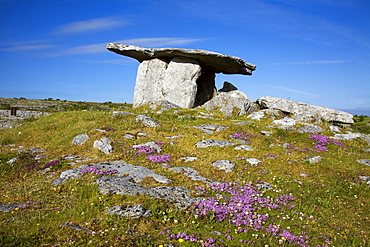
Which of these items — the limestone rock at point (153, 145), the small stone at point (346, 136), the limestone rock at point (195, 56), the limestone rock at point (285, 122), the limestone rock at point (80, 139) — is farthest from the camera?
the limestone rock at point (195, 56)

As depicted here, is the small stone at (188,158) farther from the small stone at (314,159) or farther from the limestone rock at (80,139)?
the limestone rock at (80,139)

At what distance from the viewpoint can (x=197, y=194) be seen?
1066 centimetres

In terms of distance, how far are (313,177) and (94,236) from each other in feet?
34.3

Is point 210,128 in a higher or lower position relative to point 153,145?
higher

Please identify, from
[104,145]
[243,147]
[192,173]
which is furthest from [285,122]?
[104,145]

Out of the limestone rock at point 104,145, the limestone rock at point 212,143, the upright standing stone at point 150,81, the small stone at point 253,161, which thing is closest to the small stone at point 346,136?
the limestone rock at point 212,143

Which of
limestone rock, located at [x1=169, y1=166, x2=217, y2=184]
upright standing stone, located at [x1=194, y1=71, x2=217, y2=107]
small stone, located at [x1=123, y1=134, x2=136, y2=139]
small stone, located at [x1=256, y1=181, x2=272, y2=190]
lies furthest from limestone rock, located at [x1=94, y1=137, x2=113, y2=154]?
upright standing stone, located at [x1=194, y1=71, x2=217, y2=107]

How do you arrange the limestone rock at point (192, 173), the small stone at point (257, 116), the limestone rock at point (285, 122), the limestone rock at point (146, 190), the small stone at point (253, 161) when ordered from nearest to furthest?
the limestone rock at point (146, 190) < the limestone rock at point (192, 173) < the small stone at point (253, 161) < the limestone rock at point (285, 122) < the small stone at point (257, 116)

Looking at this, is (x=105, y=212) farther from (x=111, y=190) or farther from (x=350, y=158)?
(x=350, y=158)

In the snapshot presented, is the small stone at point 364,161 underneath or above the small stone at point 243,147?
underneath

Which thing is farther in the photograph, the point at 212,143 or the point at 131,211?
the point at 212,143

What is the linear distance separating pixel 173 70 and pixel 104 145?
709 inches

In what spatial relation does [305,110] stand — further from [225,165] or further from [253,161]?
[225,165]

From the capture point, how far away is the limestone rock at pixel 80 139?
1742 centimetres
